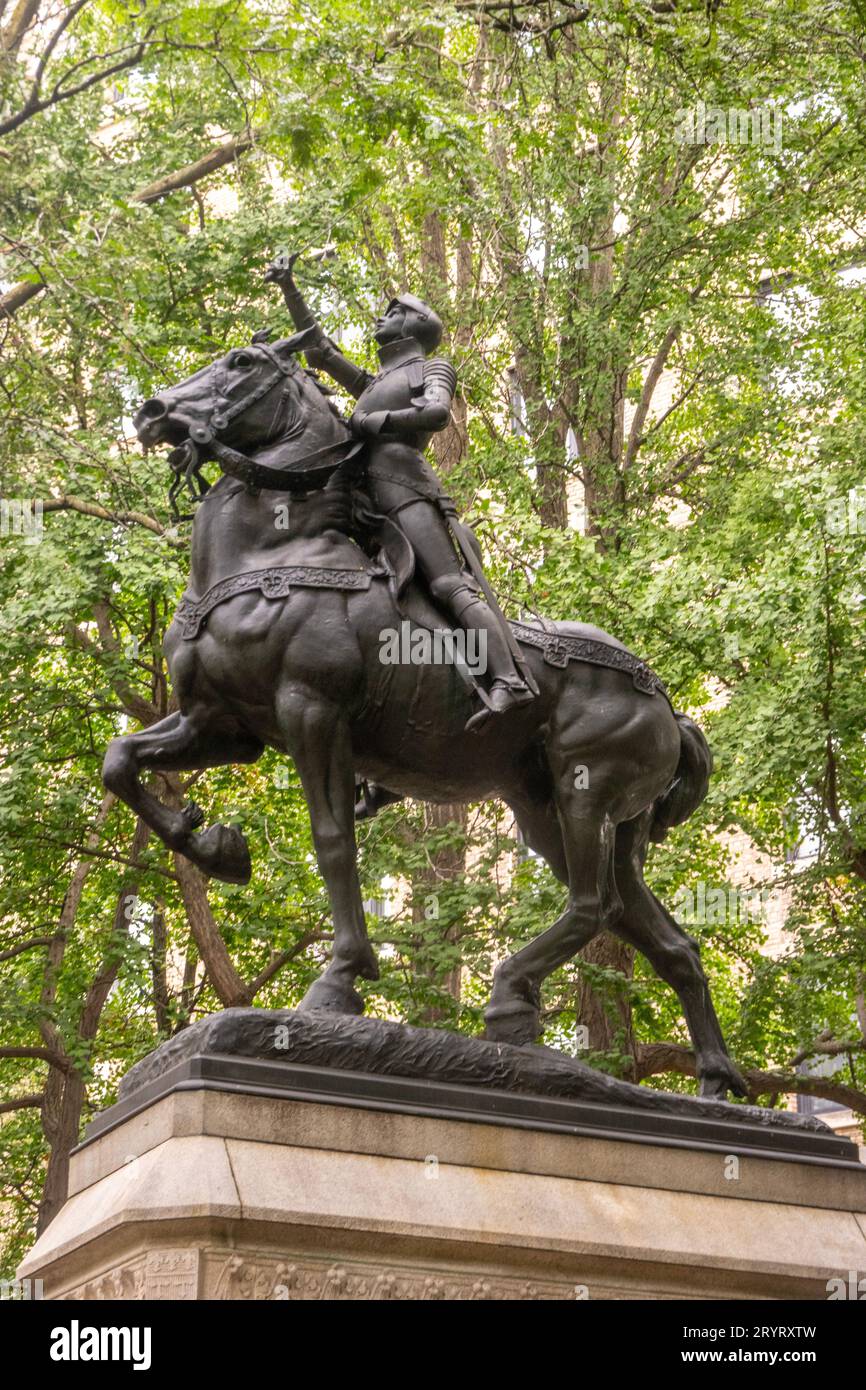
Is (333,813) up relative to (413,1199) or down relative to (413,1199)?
up

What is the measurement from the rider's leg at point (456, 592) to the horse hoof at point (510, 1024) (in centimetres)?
Result: 147

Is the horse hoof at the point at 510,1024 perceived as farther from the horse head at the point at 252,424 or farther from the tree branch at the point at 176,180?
the tree branch at the point at 176,180

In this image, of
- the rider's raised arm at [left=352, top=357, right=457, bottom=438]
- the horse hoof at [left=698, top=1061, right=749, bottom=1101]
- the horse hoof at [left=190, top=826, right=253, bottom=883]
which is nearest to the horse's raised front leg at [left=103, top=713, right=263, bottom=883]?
the horse hoof at [left=190, top=826, right=253, bottom=883]

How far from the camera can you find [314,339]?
8.78m

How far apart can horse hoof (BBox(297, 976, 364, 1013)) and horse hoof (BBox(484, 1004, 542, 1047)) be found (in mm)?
839

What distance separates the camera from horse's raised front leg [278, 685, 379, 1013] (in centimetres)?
786

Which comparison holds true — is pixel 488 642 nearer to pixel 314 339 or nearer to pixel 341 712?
pixel 341 712

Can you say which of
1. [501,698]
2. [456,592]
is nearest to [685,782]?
[501,698]

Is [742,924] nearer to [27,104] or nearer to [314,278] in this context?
[314,278]

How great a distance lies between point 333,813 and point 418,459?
1.90 meters

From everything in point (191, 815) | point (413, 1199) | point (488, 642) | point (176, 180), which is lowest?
point (413, 1199)

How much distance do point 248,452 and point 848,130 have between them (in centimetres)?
1258

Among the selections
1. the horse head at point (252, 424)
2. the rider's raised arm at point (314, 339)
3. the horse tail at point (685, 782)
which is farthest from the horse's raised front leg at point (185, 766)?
the horse tail at point (685, 782)

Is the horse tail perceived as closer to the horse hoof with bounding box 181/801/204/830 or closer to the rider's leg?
the rider's leg
